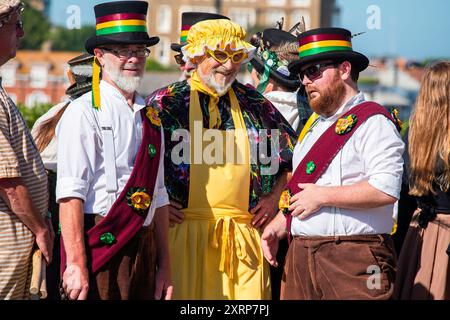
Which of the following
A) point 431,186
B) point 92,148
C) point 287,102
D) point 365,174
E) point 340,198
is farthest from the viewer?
point 287,102

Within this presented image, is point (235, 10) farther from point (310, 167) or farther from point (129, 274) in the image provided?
point (129, 274)

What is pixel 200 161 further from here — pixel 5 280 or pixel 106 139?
pixel 5 280

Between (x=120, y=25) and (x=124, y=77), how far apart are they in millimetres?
282

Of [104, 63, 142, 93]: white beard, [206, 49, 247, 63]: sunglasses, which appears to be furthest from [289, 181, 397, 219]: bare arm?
[104, 63, 142, 93]: white beard

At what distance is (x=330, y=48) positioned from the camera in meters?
5.67

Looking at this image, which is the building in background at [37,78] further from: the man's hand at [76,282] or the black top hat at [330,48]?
the man's hand at [76,282]

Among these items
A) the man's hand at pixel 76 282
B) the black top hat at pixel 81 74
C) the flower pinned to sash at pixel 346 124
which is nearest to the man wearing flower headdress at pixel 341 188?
the flower pinned to sash at pixel 346 124

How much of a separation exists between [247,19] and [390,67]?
2161 centimetres

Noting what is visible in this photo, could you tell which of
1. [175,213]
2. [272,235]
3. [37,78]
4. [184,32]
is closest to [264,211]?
[272,235]

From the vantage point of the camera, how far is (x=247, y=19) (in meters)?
117

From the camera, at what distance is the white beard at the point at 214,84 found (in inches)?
239

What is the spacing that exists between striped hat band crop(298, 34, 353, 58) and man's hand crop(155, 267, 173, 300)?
1.44 meters

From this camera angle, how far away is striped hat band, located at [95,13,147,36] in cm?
543

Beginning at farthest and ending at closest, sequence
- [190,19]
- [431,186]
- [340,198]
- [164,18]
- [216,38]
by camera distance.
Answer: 1. [164,18]
2. [190,19]
3. [431,186]
4. [216,38]
5. [340,198]
